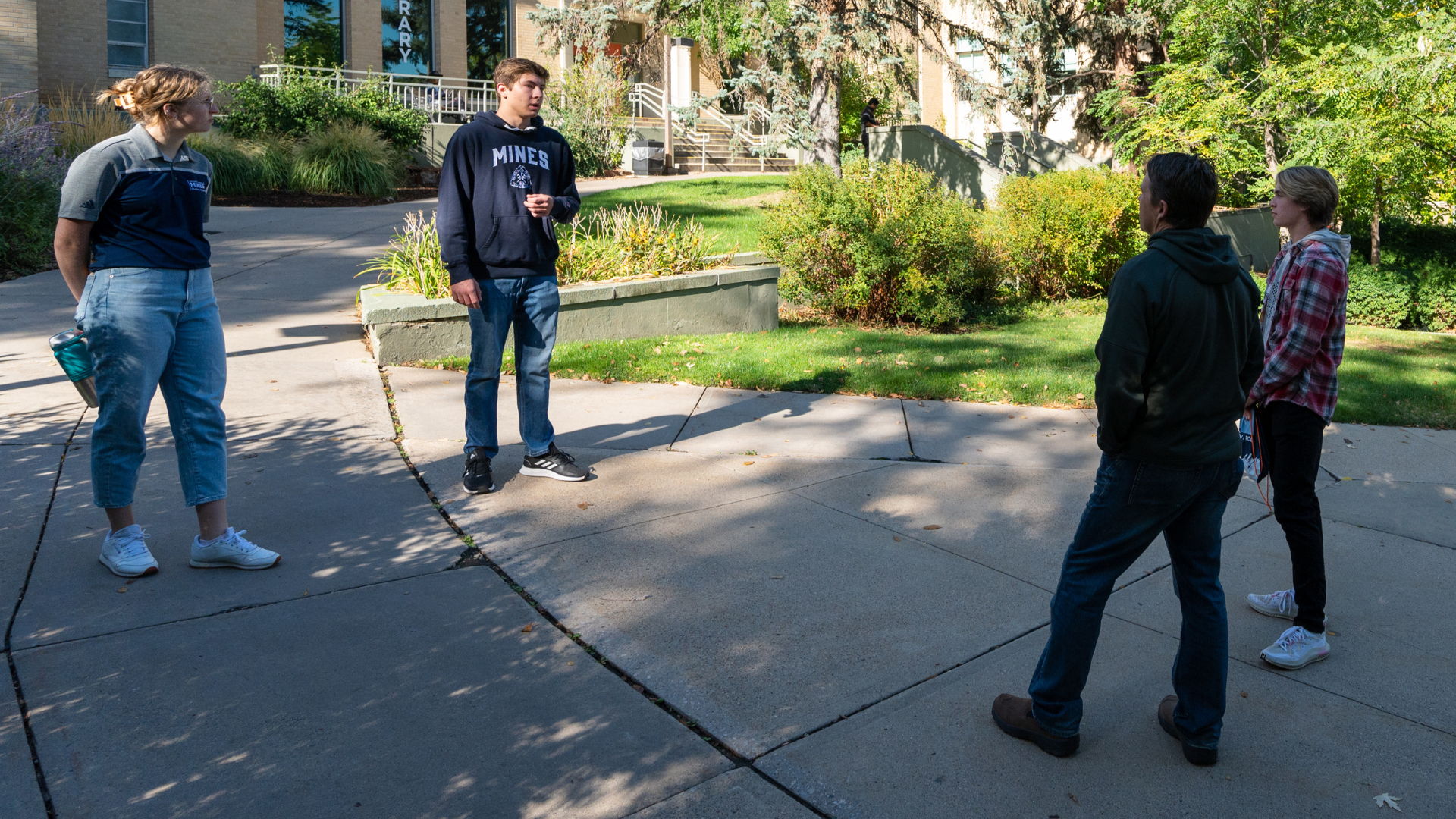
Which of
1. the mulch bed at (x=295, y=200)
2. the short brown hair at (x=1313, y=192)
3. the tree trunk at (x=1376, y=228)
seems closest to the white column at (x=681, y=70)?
the mulch bed at (x=295, y=200)

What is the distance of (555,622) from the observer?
12.9ft

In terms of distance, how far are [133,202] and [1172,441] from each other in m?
3.60

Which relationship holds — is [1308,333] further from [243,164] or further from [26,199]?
[243,164]

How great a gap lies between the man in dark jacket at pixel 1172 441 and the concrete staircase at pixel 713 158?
927 inches

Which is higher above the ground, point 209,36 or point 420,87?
point 209,36

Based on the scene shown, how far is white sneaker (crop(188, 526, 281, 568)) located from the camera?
13.9 ft

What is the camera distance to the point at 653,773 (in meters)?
3.02

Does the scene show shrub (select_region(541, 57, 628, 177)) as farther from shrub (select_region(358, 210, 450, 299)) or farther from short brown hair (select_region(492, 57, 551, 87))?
short brown hair (select_region(492, 57, 551, 87))

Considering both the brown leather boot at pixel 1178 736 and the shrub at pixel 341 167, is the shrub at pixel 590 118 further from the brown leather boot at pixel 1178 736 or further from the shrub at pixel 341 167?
the brown leather boot at pixel 1178 736

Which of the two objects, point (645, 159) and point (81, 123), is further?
point (645, 159)

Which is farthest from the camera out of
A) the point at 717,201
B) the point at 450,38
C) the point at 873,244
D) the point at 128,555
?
the point at 450,38

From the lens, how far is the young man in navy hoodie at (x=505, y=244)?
204 inches

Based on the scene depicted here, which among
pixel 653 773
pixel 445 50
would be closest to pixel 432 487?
pixel 653 773

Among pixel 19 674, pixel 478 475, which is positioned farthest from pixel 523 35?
pixel 19 674
